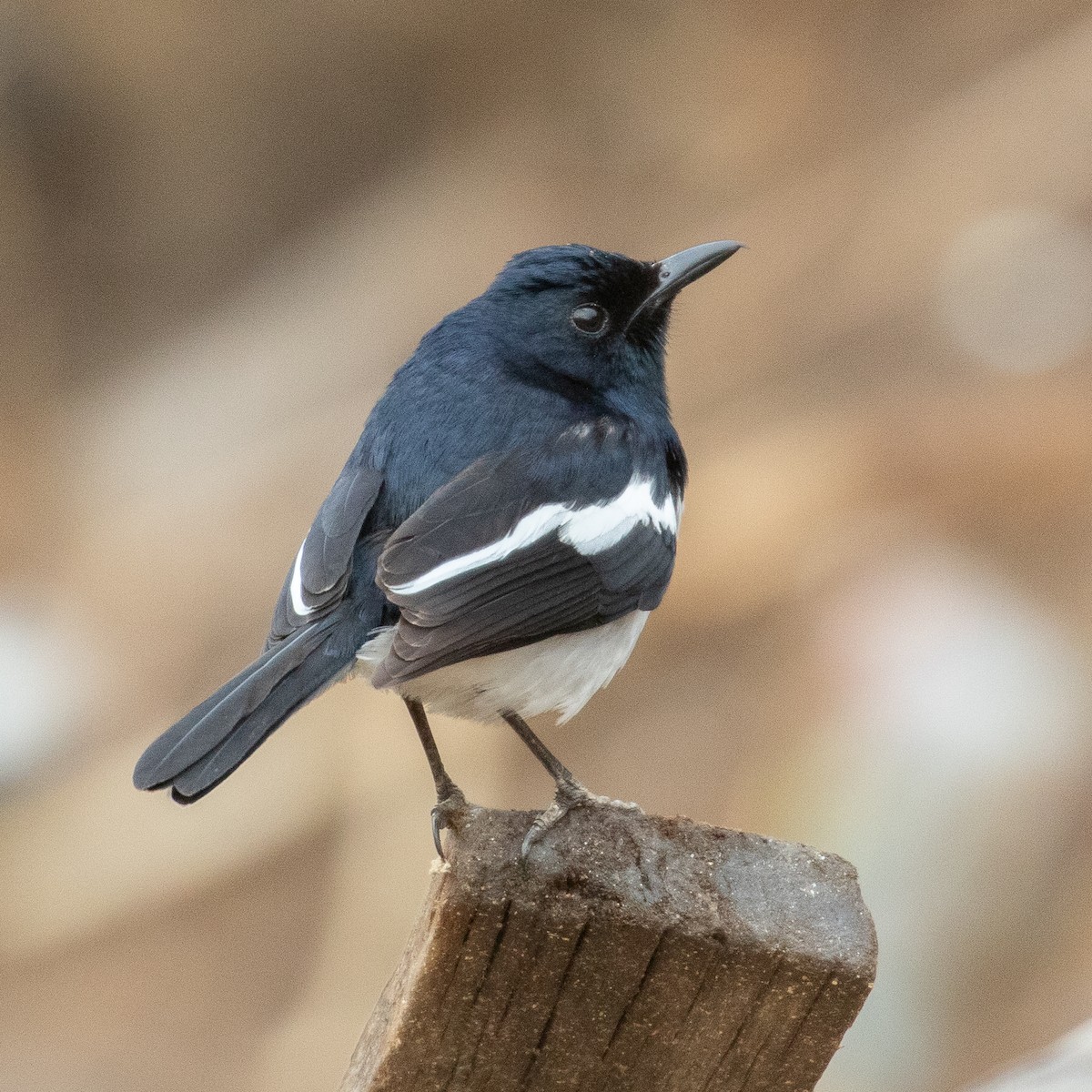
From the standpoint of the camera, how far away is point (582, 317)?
11.7 ft

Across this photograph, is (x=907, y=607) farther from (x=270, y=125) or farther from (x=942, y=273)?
(x=270, y=125)

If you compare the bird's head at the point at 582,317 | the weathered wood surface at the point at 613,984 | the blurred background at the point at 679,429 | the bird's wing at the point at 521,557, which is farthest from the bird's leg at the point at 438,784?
the blurred background at the point at 679,429

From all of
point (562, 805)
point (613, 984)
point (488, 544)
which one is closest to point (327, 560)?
point (488, 544)

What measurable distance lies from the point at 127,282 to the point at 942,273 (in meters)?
4.69

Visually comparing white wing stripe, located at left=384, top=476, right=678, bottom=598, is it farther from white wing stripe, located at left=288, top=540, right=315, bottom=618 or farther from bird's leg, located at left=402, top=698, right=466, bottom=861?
bird's leg, located at left=402, top=698, right=466, bottom=861

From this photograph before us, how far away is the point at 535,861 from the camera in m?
2.04

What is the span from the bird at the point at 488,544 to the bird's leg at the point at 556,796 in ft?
0.03

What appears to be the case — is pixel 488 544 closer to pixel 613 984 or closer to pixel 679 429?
pixel 613 984

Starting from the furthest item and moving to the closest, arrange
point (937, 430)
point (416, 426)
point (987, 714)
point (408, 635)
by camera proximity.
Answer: point (937, 430) → point (987, 714) → point (416, 426) → point (408, 635)

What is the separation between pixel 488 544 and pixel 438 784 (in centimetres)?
55

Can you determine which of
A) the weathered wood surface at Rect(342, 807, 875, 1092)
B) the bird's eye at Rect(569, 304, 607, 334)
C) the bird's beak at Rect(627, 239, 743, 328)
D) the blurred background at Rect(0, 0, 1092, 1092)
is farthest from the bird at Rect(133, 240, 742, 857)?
the blurred background at Rect(0, 0, 1092, 1092)

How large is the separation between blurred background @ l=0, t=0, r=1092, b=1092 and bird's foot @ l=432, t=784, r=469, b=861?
3943mm

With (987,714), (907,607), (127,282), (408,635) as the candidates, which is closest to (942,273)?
(907,607)

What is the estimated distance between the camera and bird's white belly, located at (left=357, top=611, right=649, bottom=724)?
299cm
